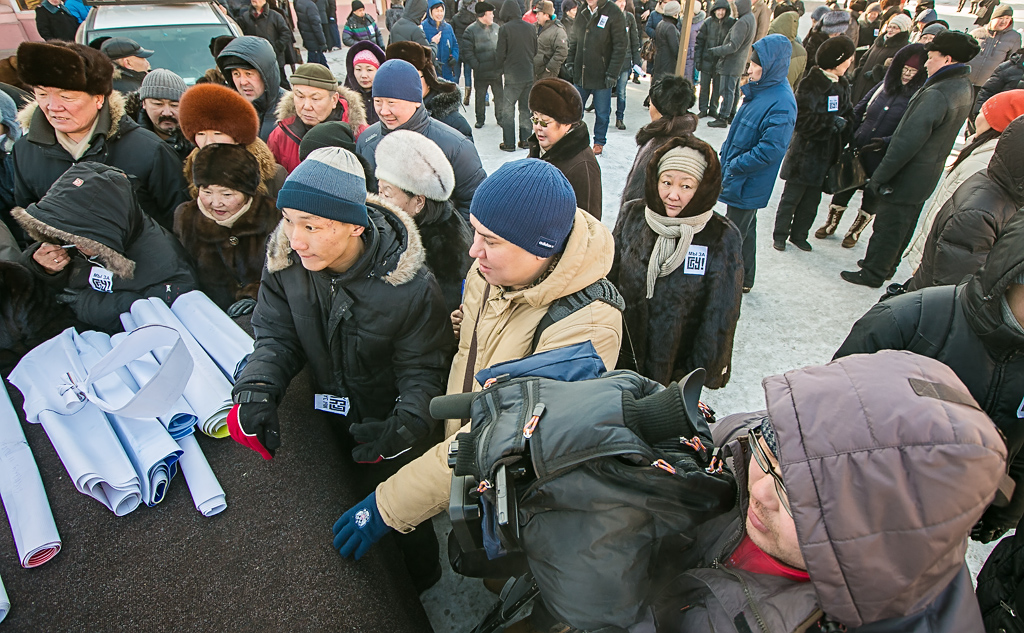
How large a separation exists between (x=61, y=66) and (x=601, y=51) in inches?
262

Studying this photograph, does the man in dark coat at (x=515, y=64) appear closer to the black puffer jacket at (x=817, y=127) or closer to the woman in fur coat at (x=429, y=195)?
the black puffer jacket at (x=817, y=127)

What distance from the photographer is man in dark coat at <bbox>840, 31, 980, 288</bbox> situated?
12.7ft

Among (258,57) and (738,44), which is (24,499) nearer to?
(258,57)

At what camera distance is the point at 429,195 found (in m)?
2.67

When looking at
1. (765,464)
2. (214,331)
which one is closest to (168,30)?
(214,331)

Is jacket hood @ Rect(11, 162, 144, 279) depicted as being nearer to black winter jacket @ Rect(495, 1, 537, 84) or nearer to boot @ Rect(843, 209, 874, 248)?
boot @ Rect(843, 209, 874, 248)

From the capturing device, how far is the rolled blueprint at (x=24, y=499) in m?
1.43

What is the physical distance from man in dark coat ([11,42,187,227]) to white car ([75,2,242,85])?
3161mm

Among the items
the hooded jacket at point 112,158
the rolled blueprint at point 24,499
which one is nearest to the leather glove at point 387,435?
the rolled blueprint at point 24,499

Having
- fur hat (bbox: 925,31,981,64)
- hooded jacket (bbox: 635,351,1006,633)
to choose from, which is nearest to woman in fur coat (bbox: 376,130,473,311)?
hooded jacket (bbox: 635,351,1006,633)

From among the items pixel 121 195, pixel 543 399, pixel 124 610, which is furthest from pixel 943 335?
pixel 121 195

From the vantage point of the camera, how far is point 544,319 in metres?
1.63

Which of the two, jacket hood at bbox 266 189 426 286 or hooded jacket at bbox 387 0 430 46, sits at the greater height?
hooded jacket at bbox 387 0 430 46

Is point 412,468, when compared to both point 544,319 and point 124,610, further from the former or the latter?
point 124,610
